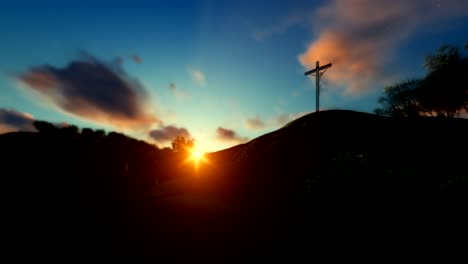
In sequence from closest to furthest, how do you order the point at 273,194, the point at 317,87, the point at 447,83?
the point at 273,194 → the point at 317,87 → the point at 447,83

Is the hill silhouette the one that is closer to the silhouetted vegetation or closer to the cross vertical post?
the cross vertical post

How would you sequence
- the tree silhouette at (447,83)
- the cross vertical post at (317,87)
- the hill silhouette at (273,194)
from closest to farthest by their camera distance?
the hill silhouette at (273,194), the cross vertical post at (317,87), the tree silhouette at (447,83)

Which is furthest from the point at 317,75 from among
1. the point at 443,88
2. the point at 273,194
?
the point at 443,88

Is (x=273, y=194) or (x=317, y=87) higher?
(x=317, y=87)

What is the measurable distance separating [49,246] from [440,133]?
59.6ft

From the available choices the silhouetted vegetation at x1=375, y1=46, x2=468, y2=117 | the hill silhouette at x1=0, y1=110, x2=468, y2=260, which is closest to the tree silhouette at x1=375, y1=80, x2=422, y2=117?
the silhouetted vegetation at x1=375, y1=46, x2=468, y2=117

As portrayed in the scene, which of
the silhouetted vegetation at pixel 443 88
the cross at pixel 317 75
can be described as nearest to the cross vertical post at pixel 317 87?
the cross at pixel 317 75

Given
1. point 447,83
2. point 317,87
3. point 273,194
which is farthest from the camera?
point 447,83

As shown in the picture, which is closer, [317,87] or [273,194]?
[273,194]

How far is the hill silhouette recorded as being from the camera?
6383mm

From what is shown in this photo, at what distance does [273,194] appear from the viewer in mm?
10898

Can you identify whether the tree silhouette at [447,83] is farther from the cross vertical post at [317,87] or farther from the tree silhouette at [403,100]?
the cross vertical post at [317,87]

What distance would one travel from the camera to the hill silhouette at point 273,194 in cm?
638

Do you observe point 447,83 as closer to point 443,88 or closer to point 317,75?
point 443,88
